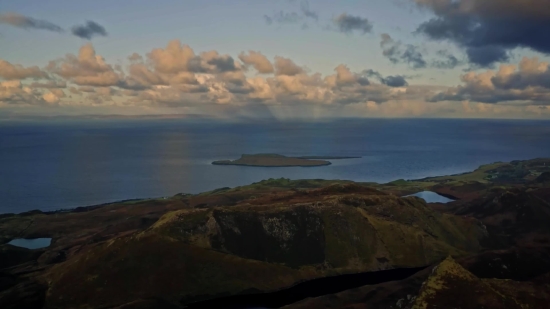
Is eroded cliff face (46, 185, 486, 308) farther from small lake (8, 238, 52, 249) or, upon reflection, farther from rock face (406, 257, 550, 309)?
small lake (8, 238, 52, 249)

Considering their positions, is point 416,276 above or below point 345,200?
below

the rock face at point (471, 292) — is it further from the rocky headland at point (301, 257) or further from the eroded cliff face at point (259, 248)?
the eroded cliff face at point (259, 248)

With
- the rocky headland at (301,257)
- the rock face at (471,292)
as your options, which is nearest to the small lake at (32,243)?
the rocky headland at (301,257)

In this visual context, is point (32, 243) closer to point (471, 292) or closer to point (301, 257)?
point (301, 257)

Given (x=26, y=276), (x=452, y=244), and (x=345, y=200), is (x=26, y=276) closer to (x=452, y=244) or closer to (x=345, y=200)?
(x=345, y=200)

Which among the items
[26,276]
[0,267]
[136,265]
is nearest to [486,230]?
[136,265]

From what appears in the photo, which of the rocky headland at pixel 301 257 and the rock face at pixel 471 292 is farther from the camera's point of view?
the rocky headland at pixel 301 257
